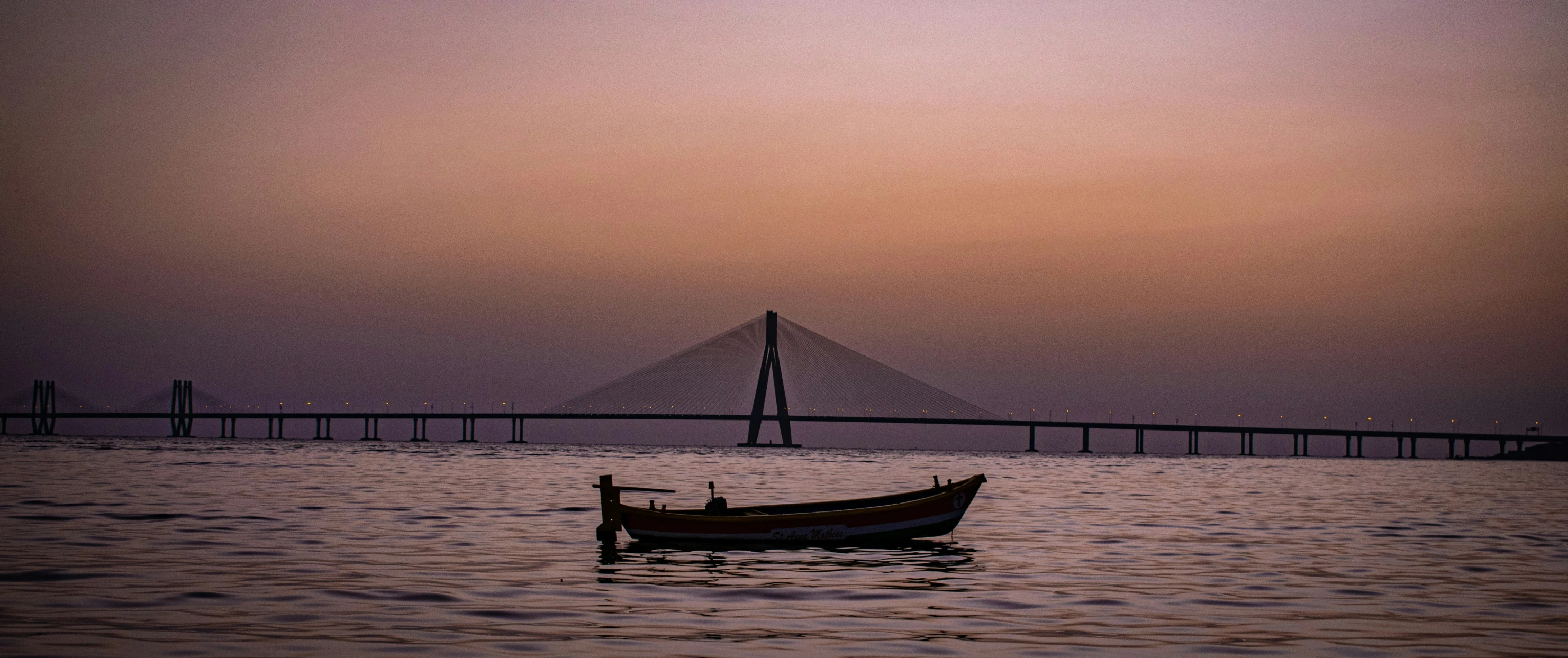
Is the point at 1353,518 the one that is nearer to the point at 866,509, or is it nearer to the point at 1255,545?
the point at 1255,545

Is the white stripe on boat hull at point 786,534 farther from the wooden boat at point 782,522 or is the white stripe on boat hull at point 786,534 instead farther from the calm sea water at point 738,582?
the calm sea water at point 738,582

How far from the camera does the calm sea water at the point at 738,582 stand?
16844 mm

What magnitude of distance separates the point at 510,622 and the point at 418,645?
2.23 meters

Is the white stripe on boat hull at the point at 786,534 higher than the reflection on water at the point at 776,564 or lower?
higher

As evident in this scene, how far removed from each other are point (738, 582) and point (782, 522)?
6608 millimetres

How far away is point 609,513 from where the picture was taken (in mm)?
31047

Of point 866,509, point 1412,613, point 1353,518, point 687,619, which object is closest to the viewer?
point 687,619

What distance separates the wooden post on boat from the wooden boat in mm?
17

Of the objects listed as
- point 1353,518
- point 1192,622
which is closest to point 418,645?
point 1192,622

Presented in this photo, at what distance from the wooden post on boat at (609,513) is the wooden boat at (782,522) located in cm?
2

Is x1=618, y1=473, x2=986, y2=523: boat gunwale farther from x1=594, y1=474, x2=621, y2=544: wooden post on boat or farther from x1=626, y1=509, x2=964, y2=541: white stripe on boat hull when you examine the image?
x1=626, y1=509, x2=964, y2=541: white stripe on boat hull

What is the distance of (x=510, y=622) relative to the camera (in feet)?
59.4

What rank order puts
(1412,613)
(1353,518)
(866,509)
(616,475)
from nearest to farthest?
(1412,613)
(866,509)
(1353,518)
(616,475)

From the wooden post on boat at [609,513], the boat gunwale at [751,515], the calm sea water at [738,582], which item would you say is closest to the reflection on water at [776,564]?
the calm sea water at [738,582]
